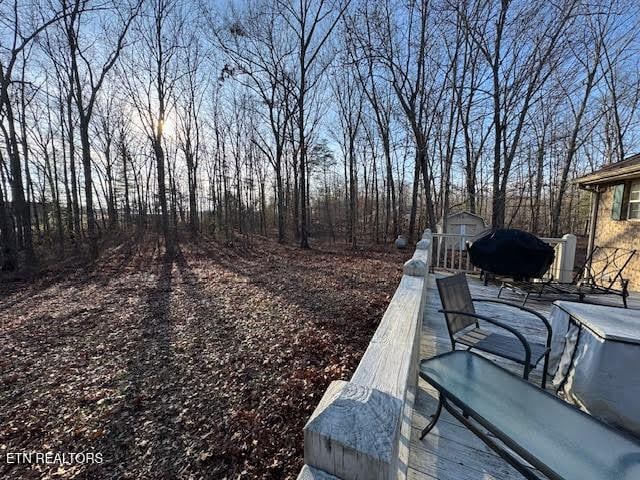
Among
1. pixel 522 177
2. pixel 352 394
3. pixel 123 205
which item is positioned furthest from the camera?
pixel 123 205

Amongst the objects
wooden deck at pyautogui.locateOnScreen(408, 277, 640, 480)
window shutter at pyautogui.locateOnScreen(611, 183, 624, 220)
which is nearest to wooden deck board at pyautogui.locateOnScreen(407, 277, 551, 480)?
wooden deck at pyautogui.locateOnScreen(408, 277, 640, 480)

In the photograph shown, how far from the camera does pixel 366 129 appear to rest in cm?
1689

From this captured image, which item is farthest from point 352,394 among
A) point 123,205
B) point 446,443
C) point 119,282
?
point 123,205

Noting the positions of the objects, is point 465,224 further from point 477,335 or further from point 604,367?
point 604,367

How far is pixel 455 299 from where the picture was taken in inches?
101

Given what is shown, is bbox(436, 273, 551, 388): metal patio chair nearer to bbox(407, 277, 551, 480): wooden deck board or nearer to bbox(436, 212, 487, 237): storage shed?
bbox(407, 277, 551, 480): wooden deck board

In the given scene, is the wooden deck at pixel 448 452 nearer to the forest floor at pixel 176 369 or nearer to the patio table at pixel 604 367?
the patio table at pixel 604 367

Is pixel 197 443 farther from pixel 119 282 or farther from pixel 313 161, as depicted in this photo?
pixel 313 161

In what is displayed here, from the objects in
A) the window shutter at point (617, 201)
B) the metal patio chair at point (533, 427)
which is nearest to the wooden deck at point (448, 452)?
the metal patio chair at point (533, 427)

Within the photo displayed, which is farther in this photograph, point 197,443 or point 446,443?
point 197,443

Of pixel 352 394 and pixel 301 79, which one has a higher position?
pixel 301 79

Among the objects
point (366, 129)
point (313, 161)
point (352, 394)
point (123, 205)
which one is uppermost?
point (366, 129)

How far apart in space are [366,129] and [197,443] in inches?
687

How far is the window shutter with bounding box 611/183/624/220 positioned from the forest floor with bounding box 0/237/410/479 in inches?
199
